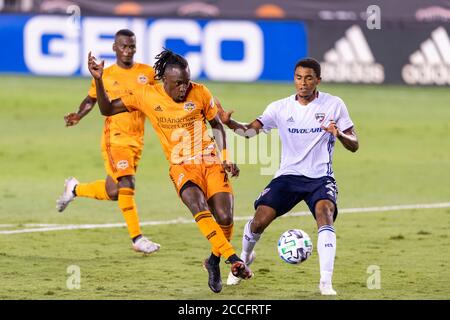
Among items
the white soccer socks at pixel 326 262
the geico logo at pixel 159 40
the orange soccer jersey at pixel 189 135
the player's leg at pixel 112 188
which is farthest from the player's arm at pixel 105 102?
the geico logo at pixel 159 40

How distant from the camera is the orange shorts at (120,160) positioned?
13383 mm

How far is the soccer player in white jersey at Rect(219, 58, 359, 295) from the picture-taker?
1103 centimetres

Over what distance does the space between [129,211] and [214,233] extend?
2418mm

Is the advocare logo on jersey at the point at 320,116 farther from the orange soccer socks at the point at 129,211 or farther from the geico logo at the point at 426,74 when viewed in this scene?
the geico logo at the point at 426,74

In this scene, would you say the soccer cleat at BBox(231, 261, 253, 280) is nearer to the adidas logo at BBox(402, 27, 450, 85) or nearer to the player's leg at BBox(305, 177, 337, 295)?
the player's leg at BBox(305, 177, 337, 295)

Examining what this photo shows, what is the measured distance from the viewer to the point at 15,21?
28.8 meters

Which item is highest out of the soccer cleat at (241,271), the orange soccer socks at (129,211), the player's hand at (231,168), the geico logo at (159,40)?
the geico logo at (159,40)

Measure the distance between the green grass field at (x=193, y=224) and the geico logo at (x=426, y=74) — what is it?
17.6 inches

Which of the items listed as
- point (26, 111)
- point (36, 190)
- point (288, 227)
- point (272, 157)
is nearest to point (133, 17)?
point (26, 111)

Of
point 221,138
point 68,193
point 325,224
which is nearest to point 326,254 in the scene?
point 325,224

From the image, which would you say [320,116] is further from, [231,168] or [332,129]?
[231,168]
